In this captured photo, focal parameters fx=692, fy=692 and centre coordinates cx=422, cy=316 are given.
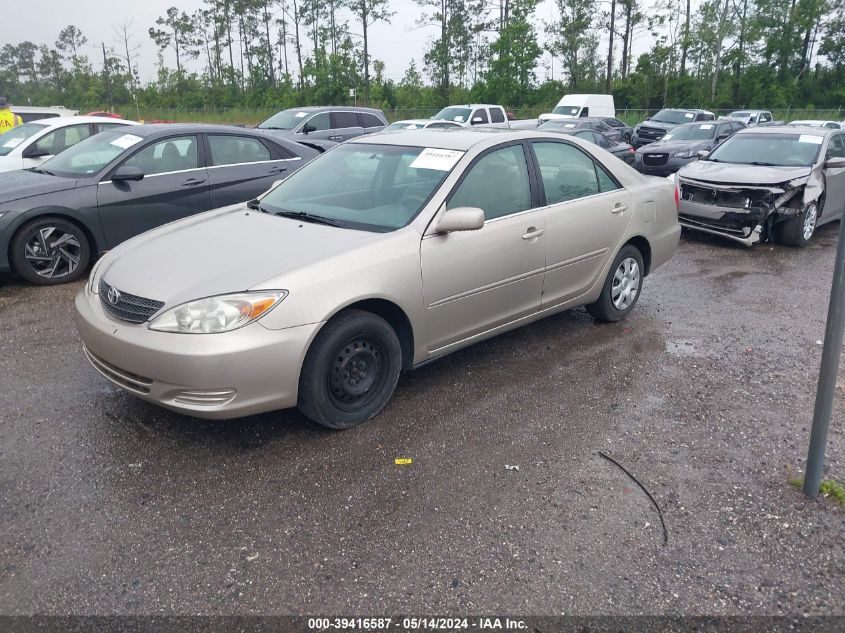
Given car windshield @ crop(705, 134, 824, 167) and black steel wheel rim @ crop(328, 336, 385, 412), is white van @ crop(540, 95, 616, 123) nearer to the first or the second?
car windshield @ crop(705, 134, 824, 167)

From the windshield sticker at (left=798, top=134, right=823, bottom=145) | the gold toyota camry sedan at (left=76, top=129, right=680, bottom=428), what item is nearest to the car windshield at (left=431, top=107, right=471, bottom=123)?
the windshield sticker at (left=798, top=134, right=823, bottom=145)

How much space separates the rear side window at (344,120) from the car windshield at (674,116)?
1497 cm

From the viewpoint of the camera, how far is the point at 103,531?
9.93ft

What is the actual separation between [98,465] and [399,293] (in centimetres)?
181

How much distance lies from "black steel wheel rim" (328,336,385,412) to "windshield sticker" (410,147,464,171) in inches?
51.3

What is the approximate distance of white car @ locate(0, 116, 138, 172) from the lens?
31.7 ft

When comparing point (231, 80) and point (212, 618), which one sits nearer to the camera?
point (212, 618)

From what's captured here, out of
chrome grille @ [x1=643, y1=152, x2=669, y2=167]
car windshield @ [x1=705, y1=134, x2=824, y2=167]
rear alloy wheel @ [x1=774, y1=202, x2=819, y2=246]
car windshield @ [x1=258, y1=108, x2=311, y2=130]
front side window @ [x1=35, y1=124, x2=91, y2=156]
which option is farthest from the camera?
chrome grille @ [x1=643, y1=152, x2=669, y2=167]

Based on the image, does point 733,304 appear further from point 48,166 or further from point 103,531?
point 48,166

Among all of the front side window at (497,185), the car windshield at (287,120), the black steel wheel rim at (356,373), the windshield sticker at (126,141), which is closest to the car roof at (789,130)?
the front side window at (497,185)

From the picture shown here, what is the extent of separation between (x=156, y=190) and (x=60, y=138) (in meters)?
4.06

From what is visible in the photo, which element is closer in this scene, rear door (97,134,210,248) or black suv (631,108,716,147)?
rear door (97,134,210,248)

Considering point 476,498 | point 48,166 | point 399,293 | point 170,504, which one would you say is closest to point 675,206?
point 399,293

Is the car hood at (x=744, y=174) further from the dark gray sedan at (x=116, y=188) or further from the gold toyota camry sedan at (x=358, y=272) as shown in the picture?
the dark gray sedan at (x=116, y=188)
